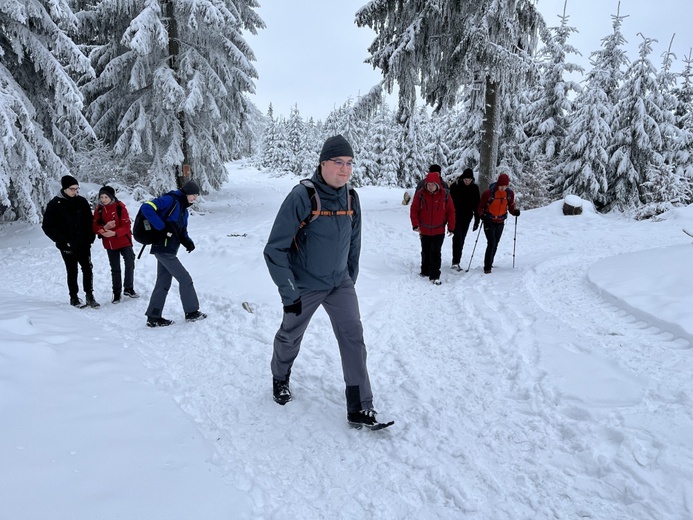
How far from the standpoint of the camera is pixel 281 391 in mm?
3768

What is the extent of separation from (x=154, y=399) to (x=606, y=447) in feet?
12.2

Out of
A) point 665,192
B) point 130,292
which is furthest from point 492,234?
point 665,192

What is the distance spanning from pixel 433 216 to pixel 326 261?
4.99m

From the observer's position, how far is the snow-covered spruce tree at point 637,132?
68.9 feet

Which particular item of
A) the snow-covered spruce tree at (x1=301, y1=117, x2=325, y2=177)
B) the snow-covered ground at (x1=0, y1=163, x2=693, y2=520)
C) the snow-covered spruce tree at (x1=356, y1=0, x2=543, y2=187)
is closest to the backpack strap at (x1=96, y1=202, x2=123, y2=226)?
the snow-covered ground at (x1=0, y1=163, x2=693, y2=520)

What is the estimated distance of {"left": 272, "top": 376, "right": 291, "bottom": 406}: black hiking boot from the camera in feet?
12.3

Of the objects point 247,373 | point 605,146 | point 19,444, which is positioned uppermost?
point 605,146

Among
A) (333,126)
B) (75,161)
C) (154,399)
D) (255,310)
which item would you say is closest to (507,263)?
(255,310)

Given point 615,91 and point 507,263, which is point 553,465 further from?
point 615,91

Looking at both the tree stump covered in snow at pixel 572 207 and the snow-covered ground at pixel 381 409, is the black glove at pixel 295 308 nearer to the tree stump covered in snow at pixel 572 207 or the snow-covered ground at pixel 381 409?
the snow-covered ground at pixel 381 409

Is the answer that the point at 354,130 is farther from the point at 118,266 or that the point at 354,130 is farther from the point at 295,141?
the point at 118,266

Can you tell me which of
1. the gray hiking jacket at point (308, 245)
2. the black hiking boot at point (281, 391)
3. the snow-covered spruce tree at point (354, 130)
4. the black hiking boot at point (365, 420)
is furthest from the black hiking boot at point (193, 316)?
the snow-covered spruce tree at point (354, 130)

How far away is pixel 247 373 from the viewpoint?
4.36m

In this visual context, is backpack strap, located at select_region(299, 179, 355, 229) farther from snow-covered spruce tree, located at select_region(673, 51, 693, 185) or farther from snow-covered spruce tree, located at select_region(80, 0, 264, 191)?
snow-covered spruce tree, located at select_region(673, 51, 693, 185)
